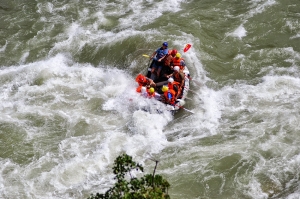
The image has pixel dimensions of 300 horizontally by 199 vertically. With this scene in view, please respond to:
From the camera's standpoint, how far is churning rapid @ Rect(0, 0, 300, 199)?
930 centimetres

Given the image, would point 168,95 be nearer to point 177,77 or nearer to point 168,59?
point 177,77

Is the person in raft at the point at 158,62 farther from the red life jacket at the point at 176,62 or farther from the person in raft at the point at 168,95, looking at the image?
the person in raft at the point at 168,95

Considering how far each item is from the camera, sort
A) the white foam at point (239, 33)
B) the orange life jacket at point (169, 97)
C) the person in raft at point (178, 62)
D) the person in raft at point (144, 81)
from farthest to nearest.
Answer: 1. the white foam at point (239, 33)
2. the person in raft at point (178, 62)
3. the person in raft at point (144, 81)
4. the orange life jacket at point (169, 97)

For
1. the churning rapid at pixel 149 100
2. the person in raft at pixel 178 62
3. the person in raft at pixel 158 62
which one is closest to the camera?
the churning rapid at pixel 149 100

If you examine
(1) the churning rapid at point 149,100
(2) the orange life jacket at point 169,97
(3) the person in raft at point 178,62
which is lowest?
(1) the churning rapid at point 149,100

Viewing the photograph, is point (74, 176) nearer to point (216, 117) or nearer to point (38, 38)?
point (216, 117)

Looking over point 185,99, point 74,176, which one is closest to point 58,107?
point 74,176

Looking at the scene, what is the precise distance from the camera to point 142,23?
15836mm

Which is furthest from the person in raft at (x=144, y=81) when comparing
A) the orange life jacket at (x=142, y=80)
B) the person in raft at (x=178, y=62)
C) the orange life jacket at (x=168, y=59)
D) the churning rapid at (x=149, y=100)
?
the person in raft at (x=178, y=62)

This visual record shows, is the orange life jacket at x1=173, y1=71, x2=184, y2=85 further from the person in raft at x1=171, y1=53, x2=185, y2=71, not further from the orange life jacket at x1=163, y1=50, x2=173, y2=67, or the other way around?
the orange life jacket at x1=163, y1=50, x2=173, y2=67

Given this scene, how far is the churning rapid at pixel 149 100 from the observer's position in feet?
30.5

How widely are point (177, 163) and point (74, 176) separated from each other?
270cm

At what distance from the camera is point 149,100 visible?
1122 centimetres

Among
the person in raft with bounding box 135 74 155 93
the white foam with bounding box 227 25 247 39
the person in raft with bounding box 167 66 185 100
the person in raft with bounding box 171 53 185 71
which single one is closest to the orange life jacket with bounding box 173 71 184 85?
the person in raft with bounding box 167 66 185 100
